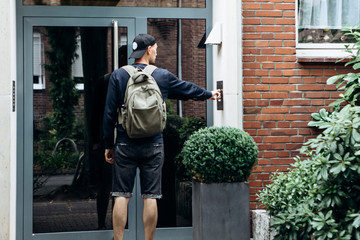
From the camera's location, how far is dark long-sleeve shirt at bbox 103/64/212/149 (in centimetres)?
498

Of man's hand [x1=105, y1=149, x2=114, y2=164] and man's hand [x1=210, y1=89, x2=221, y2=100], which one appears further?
man's hand [x1=210, y1=89, x2=221, y2=100]

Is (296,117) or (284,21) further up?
(284,21)

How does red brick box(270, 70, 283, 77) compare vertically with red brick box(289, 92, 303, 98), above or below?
above

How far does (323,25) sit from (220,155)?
234cm

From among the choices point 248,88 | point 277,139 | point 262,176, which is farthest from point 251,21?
point 262,176

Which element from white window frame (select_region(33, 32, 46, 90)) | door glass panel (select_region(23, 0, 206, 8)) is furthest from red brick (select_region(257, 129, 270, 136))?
white window frame (select_region(33, 32, 46, 90))

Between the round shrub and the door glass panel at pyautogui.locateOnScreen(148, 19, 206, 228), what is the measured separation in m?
1.07

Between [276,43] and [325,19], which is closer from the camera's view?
[276,43]

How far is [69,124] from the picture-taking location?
19.7 ft

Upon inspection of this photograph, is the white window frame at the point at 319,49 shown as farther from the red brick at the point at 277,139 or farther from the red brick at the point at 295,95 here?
the red brick at the point at 277,139

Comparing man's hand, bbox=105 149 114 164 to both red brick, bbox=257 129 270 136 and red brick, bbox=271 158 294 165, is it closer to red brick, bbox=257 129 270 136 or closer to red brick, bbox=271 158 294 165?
red brick, bbox=257 129 270 136

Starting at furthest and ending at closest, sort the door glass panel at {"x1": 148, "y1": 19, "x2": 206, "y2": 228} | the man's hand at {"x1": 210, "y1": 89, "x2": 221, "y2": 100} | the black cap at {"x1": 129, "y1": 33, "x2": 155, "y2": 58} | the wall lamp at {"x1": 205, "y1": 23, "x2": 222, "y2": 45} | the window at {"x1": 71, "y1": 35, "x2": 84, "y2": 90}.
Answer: the door glass panel at {"x1": 148, "y1": 19, "x2": 206, "y2": 228} < the window at {"x1": 71, "y1": 35, "x2": 84, "y2": 90} < the wall lamp at {"x1": 205, "y1": 23, "x2": 222, "y2": 45} < the man's hand at {"x1": 210, "y1": 89, "x2": 221, "y2": 100} < the black cap at {"x1": 129, "y1": 33, "x2": 155, "y2": 58}

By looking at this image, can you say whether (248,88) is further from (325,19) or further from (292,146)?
(325,19)

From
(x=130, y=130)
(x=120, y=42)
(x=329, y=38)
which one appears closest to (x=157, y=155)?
(x=130, y=130)
